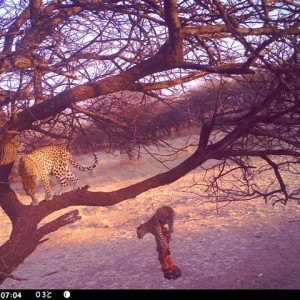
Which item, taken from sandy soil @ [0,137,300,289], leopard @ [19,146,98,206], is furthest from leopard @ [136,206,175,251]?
leopard @ [19,146,98,206]

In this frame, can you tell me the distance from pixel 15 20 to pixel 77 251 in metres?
5.77

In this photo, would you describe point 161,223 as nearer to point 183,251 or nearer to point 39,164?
point 39,164

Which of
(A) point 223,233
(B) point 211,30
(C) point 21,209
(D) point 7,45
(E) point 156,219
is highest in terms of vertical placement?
(D) point 7,45

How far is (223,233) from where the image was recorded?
9812 mm

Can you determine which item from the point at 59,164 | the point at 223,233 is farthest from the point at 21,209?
the point at 223,233

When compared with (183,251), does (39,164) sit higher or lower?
higher

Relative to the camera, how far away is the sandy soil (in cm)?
693

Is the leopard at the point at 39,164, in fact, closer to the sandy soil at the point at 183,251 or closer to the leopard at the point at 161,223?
the sandy soil at the point at 183,251

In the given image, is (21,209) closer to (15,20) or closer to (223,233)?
(15,20)

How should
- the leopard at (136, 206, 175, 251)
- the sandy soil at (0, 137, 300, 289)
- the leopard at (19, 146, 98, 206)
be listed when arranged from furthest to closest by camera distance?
the leopard at (19, 146, 98, 206) < the sandy soil at (0, 137, 300, 289) < the leopard at (136, 206, 175, 251)

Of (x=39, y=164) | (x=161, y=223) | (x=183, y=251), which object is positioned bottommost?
(x=183, y=251)

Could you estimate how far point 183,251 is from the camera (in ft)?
28.8

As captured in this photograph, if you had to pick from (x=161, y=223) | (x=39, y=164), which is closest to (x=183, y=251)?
(x=39, y=164)

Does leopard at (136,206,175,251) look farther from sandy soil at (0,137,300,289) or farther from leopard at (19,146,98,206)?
leopard at (19,146,98,206)
